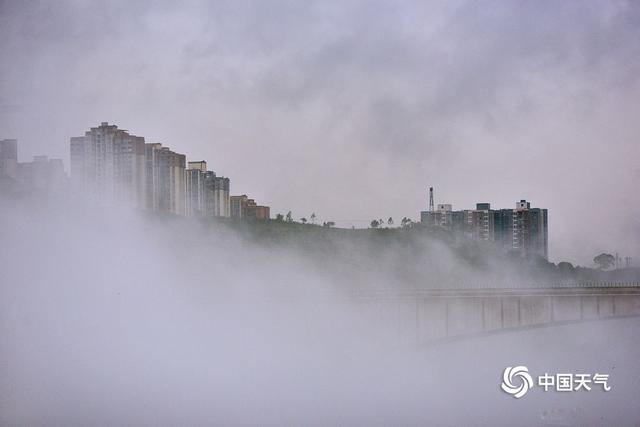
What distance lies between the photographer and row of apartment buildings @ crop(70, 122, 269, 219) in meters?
52.7

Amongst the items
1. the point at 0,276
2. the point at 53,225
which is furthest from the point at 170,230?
the point at 0,276

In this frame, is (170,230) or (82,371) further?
(170,230)

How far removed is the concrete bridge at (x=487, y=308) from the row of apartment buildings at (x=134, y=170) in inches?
769

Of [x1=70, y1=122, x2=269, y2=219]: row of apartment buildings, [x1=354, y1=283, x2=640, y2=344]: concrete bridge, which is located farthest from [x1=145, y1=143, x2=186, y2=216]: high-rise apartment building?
[x1=354, y1=283, x2=640, y2=344]: concrete bridge

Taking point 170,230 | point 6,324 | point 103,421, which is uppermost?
point 170,230

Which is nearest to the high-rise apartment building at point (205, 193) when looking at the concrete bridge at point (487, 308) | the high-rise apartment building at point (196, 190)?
the high-rise apartment building at point (196, 190)

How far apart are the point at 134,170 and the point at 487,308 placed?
25.9 meters

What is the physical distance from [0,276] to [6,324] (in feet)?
10.4

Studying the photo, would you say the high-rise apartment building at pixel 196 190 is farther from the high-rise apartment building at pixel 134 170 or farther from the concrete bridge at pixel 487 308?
the concrete bridge at pixel 487 308

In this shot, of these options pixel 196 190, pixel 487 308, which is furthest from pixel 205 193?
pixel 487 308

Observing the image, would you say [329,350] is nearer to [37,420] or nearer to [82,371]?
[82,371]

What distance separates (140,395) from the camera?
3866 centimetres

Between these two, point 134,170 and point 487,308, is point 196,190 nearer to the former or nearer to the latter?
point 134,170

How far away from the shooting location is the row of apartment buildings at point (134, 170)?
5272 cm
